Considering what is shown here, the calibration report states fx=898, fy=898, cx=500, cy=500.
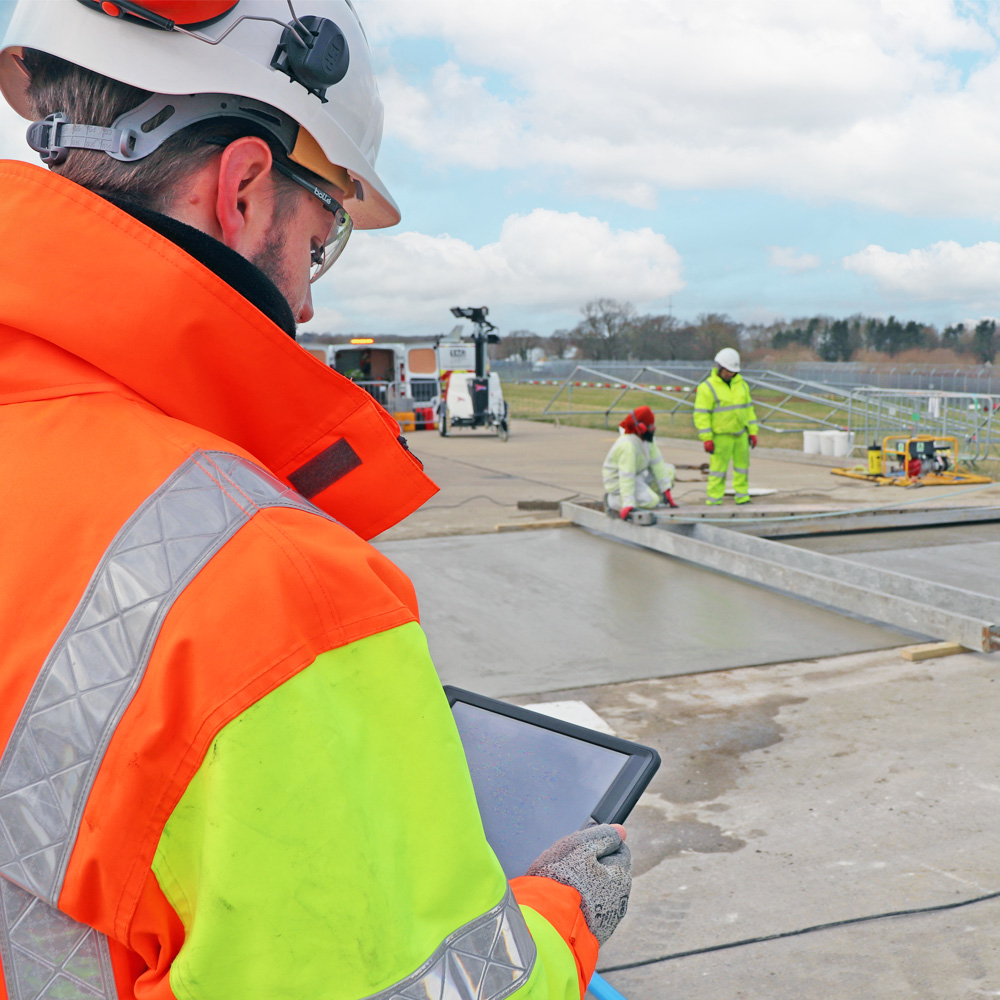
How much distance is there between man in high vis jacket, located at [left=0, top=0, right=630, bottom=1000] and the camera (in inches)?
28.8

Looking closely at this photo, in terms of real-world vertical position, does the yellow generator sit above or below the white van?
below

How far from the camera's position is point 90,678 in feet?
2.50

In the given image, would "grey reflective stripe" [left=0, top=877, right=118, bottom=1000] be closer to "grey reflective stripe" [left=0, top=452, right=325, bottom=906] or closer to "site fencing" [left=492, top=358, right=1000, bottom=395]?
"grey reflective stripe" [left=0, top=452, right=325, bottom=906]

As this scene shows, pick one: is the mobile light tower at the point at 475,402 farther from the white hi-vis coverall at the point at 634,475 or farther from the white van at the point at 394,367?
the white hi-vis coverall at the point at 634,475

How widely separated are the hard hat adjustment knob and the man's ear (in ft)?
0.40

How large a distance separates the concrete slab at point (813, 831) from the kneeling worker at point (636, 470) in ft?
13.0

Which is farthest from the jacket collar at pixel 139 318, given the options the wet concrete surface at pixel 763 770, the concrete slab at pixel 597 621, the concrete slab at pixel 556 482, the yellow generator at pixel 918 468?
the yellow generator at pixel 918 468

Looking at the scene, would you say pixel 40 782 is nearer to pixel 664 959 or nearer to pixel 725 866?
pixel 664 959

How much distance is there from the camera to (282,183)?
1104mm

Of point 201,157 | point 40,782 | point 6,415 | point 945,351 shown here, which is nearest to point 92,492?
point 6,415

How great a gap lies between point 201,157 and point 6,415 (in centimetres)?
37

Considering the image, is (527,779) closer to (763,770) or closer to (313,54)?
(313,54)

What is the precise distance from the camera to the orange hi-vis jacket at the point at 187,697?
2.40ft

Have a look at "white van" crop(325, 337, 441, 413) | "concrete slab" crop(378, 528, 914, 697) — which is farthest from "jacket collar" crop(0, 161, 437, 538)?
"white van" crop(325, 337, 441, 413)
